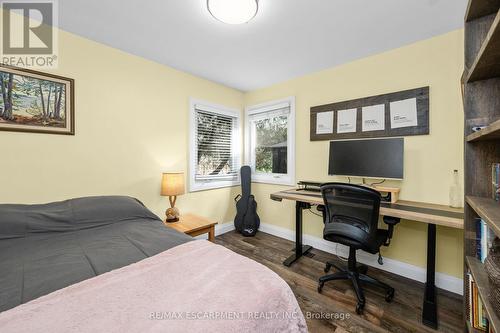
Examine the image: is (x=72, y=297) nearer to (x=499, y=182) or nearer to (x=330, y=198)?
A: (x=330, y=198)

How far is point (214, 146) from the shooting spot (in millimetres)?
3180

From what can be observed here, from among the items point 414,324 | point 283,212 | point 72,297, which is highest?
point 72,297

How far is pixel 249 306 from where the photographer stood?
0.78 metres

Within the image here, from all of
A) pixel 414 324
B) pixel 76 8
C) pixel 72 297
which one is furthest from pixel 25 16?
pixel 414 324

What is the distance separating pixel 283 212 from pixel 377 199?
1.69 m

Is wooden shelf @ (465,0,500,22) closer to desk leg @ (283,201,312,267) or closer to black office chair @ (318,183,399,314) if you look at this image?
black office chair @ (318,183,399,314)

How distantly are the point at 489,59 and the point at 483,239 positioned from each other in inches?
37.8

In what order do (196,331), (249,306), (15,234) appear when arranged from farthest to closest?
(15,234) → (249,306) → (196,331)

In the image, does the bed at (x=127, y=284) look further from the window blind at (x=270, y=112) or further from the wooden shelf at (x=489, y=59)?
the window blind at (x=270, y=112)

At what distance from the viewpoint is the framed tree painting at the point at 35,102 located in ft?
5.35

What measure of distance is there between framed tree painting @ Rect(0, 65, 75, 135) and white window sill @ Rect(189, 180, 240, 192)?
1.45 meters

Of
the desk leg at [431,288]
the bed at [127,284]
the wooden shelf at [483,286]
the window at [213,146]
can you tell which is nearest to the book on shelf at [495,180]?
the wooden shelf at [483,286]

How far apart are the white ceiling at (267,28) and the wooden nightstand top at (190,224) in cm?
190

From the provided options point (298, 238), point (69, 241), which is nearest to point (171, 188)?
point (69, 241)
